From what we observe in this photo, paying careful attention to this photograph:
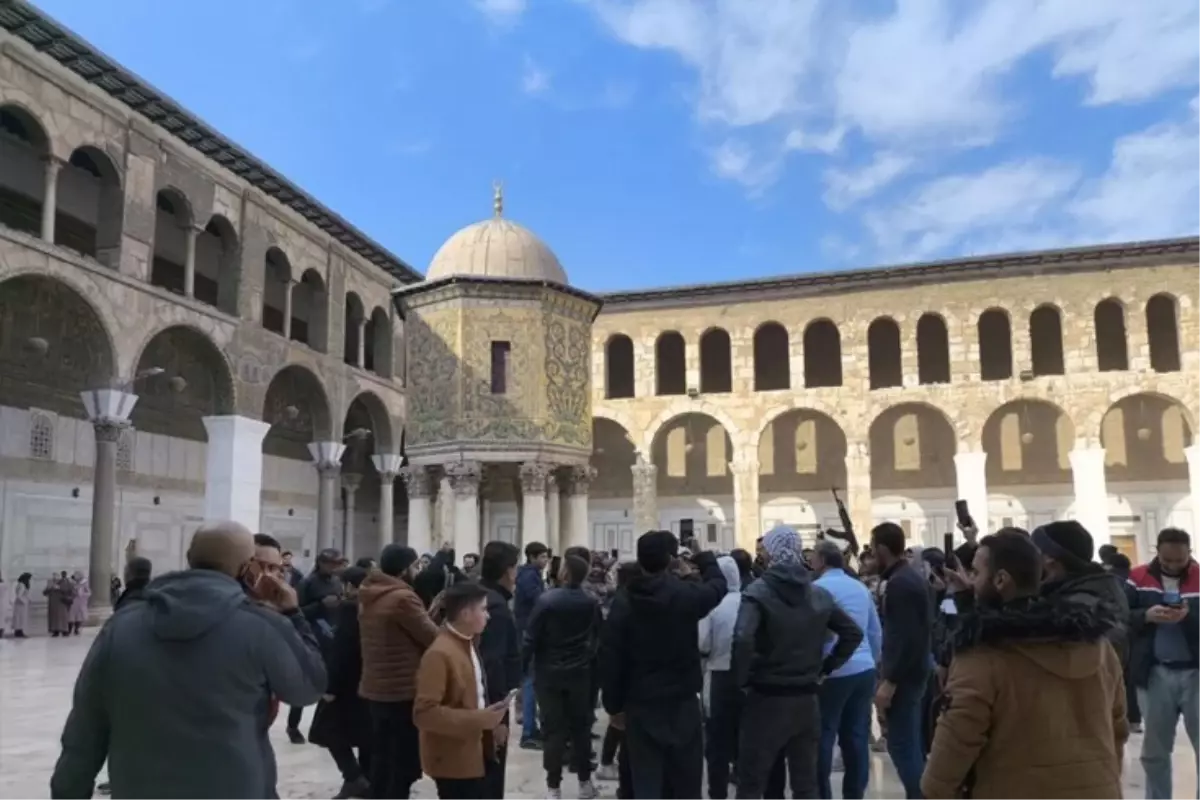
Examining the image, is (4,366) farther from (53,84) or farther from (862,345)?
(862,345)

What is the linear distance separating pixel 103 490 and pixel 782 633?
15.5m

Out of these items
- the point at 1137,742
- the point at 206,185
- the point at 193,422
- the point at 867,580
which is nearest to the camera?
the point at 1137,742

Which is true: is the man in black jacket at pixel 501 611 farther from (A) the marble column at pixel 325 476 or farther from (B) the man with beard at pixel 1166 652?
(A) the marble column at pixel 325 476

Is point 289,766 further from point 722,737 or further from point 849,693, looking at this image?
point 849,693

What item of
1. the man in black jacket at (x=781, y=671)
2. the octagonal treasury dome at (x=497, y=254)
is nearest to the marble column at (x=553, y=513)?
the octagonal treasury dome at (x=497, y=254)

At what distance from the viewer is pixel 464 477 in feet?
45.6

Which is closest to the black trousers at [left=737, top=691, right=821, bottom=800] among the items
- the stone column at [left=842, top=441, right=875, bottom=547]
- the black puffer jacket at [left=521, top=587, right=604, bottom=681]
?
the black puffer jacket at [left=521, top=587, right=604, bottom=681]

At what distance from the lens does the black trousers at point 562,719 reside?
204 inches

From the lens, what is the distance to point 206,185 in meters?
18.5

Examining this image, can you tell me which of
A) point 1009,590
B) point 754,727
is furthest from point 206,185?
point 1009,590

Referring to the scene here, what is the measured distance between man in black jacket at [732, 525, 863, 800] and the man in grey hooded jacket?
2.06m

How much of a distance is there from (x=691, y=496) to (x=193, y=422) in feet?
43.3

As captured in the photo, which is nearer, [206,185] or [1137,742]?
[1137,742]

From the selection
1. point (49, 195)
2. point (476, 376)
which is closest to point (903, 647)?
point (476, 376)
